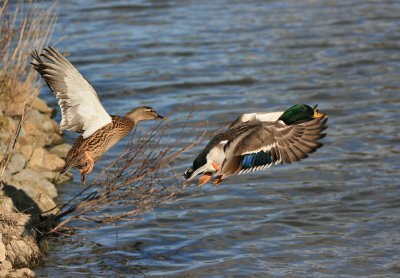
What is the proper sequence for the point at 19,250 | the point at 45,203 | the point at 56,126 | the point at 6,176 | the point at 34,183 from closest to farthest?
the point at 19,250 < the point at 6,176 < the point at 45,203 < the point at 34,183 < the point at 56,126

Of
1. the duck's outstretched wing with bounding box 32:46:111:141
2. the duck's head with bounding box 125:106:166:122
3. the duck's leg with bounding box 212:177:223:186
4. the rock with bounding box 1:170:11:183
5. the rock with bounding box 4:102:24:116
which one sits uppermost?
the duck's outstretched wing with bounding box 32:46:111:141

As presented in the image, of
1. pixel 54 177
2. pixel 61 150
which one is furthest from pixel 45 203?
pixel 61 150

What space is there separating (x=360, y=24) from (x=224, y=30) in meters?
3.07

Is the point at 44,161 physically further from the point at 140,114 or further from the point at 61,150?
the point at 140,114

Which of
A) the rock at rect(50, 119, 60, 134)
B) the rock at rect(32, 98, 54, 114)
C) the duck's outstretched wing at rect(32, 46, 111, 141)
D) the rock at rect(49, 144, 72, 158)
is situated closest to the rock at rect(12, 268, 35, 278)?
the duck's outstretched wing at rect(32, 46, 111, 141)

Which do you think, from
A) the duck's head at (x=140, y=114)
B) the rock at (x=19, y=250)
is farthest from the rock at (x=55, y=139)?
the duck's head at (x=140, y=114)

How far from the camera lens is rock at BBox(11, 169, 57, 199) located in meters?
7.91

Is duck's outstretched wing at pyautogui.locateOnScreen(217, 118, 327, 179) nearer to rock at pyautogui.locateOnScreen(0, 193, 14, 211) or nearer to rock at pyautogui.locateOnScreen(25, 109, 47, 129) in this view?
rock at pyautogui.locateOnScreen(0, 193, 14, 211)

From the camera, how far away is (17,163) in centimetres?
824

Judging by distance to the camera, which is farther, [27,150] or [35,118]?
[35,118]

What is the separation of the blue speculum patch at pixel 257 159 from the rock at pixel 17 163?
3325mm

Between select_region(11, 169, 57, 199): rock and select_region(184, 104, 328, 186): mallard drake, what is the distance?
2708 millimetres

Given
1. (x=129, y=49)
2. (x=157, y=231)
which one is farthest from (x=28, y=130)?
(x=129, y=49)

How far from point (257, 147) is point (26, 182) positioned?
3.34m
